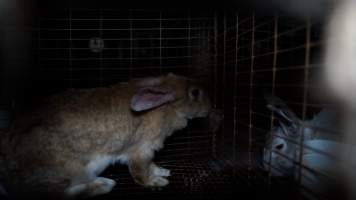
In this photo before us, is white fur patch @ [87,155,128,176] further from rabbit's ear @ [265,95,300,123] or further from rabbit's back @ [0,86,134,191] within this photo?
rabbit's ear @ [265,95,300,123]

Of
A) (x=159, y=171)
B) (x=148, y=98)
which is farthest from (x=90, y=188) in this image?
(x=148, y=98)

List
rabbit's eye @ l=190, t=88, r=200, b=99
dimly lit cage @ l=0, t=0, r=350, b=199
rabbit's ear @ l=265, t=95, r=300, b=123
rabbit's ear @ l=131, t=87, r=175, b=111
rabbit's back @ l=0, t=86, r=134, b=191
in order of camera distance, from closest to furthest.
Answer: rabbit's back @ l=0, t=86, r=134, b=191 → rabbit's ear @ l=265, t=95, r=300, b=123 → dimly lit cage @ l=0, t=0, r=350, b=199 → rabbit's ear @ l=131, t=87, r=175, b=111 → rabbit's eye @ l=190, t=88, r=200, b=99

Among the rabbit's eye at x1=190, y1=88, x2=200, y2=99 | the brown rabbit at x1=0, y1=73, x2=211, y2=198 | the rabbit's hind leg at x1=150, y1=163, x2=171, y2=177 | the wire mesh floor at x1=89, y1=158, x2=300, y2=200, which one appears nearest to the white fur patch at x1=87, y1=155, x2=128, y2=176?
the brown rabbit at x1=0, y1=73, x2=211, y2=198

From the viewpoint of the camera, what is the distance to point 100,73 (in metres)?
4.44

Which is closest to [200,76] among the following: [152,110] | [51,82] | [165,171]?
[152,110]

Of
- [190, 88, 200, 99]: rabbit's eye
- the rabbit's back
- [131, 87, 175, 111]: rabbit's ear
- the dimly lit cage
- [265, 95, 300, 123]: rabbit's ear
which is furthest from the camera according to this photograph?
[190, 88, 200, 99]: rabbit's eye

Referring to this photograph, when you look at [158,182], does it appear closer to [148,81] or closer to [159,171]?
[159,171]

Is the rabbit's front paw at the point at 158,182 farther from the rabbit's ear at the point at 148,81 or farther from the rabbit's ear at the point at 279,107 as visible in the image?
the rabbit's ear at the point at 279,107

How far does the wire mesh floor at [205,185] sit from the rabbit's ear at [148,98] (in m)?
0.76

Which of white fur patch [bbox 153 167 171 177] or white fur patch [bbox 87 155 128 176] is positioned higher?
white fur patch [bbox 87 155 128 176]

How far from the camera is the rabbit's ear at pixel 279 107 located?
283 centimetres

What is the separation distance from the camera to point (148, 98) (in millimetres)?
3178

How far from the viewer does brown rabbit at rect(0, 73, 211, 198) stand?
108 inches

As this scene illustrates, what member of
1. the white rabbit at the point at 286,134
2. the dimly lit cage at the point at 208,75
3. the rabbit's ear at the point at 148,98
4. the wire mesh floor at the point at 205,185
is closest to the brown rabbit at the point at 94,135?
the rabbit's ear at the point at 148,98
